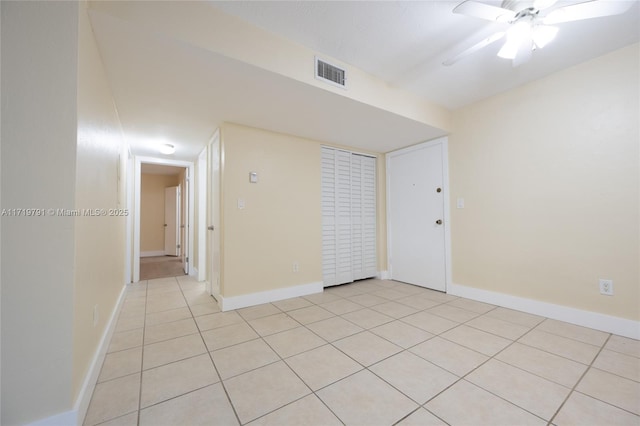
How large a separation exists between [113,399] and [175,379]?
0.29 meters

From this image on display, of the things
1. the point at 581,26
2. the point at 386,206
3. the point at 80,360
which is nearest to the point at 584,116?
the point at 581,26

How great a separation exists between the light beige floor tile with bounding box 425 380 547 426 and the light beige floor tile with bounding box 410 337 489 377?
0.18 m

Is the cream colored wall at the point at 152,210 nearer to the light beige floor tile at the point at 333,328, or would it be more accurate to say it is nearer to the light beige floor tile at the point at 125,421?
the light beige floor tile at the point at 333,328

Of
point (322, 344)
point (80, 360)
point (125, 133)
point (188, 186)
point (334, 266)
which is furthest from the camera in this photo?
point (188, 186)

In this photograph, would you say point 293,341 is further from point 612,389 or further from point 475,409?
point 612,389

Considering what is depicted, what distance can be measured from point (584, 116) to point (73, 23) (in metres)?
3.62

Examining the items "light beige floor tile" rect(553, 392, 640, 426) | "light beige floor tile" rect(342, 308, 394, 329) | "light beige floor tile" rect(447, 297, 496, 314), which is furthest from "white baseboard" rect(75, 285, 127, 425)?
"light beige floor tile" rect(447, 297, 496, 314)

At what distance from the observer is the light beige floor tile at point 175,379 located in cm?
136

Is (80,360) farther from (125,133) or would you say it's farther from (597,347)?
(597,347)

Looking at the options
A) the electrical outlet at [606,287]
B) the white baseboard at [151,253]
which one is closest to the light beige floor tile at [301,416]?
the electrical outlet at [606,287]

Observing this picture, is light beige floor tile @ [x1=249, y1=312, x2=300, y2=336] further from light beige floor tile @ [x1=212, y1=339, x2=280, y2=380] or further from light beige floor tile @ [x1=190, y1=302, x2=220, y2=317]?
light beige floor tile @ [x1=190, y1=302, x2=220, y2=317]

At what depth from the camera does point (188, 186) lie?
14.4 ft

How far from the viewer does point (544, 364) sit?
1612mm

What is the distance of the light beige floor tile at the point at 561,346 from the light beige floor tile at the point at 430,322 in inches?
20.4
